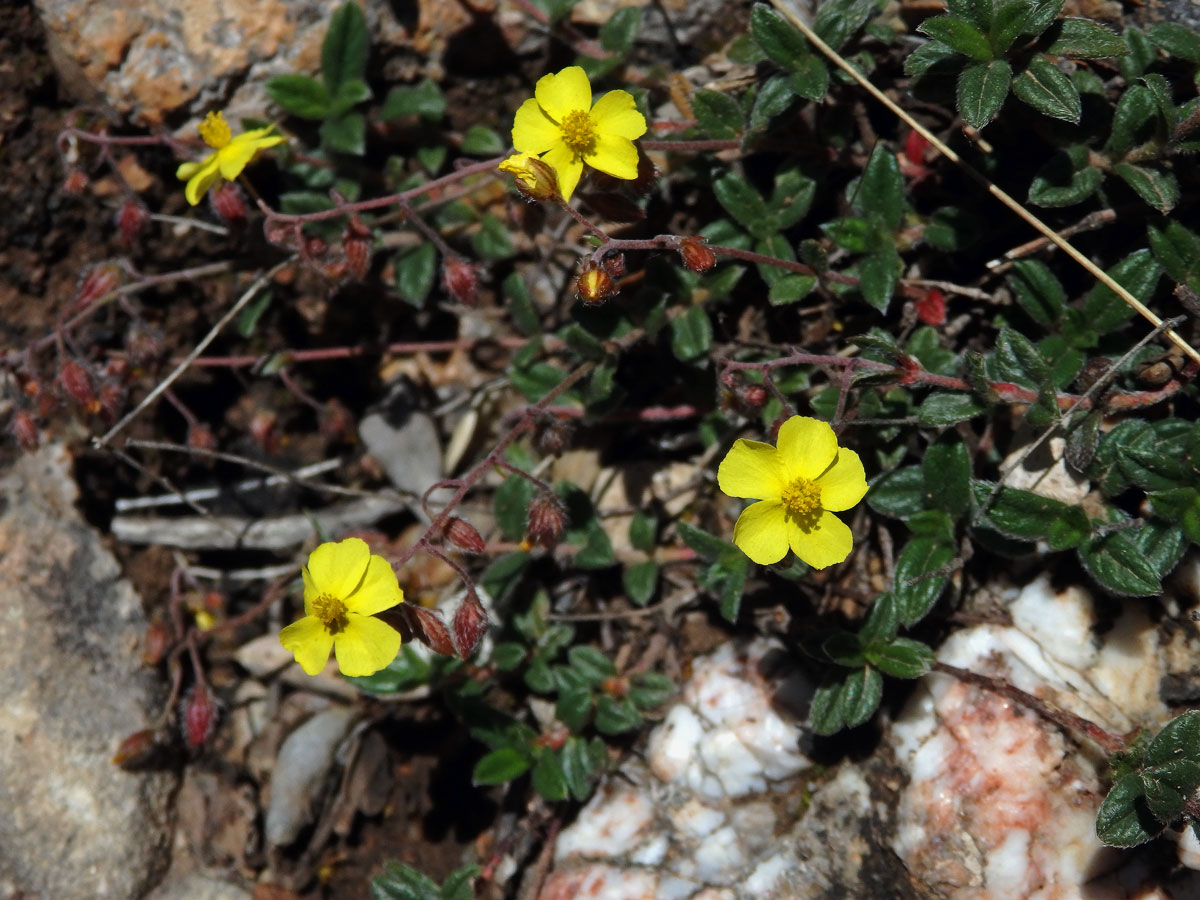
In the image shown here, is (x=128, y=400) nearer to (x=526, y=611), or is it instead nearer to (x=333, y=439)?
(x=333, y=439)

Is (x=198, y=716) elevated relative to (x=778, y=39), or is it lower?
lower

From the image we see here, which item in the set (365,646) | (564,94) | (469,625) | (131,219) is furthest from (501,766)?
(131,219)

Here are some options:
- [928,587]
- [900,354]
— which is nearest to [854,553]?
[928,587]

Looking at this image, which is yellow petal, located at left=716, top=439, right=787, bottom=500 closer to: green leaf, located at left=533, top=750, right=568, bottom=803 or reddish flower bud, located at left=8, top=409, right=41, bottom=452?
green leaf, located at left=533, top=750, right=568, bottom=803

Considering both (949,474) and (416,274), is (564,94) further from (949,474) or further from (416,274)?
(949,474)

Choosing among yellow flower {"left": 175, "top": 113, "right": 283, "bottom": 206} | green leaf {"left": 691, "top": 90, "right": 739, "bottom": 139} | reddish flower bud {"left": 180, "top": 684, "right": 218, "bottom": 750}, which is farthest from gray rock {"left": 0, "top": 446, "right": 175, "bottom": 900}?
green leaf {"left": 691, "top": 90, "right": 739, "bottom": 139}

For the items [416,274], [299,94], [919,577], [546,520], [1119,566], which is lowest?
[546,520]

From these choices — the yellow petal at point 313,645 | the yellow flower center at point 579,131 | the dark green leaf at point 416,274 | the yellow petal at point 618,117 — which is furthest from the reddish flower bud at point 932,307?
the yellow petal at point 313,645
